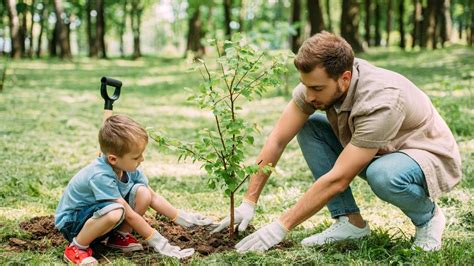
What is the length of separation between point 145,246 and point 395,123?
5.76ft

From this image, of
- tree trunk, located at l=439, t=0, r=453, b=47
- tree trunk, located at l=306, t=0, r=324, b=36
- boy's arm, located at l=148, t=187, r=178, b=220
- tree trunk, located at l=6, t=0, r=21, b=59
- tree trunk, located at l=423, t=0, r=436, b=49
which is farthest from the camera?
tree trunk, located at l=439, t=0, r=453, b=47

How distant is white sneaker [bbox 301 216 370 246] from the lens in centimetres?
353

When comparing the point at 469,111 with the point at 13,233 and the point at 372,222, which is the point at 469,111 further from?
the point at 13,233

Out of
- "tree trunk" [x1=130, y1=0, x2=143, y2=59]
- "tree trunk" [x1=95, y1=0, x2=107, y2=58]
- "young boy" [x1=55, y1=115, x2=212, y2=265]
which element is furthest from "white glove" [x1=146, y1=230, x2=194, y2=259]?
"tree trunk" [x1=130, y1=0, x2=143, y2=59]

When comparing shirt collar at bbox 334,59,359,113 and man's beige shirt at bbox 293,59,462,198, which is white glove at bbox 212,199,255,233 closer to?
man's beige shirt at bbox 293,59,462,198

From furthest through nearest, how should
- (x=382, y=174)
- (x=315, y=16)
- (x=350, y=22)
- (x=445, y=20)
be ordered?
(x=445, y=20) → (x=350, y=22) → (x=315, y=16) → (x=382, y=174)

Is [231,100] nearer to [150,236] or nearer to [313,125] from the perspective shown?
[313,125]

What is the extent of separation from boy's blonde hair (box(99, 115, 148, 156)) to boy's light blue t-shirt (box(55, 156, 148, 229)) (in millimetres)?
134

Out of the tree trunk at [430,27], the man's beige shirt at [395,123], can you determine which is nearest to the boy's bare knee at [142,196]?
the man's beige shirt at [395,123]

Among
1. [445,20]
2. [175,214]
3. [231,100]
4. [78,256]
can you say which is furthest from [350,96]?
[445,20]

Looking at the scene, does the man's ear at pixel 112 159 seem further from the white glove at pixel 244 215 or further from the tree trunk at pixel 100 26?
the tree trunk at pixel 100 26

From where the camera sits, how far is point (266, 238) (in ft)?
10.7

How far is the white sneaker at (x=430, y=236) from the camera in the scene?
3303 mm

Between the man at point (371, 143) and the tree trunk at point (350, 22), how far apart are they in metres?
15.7
